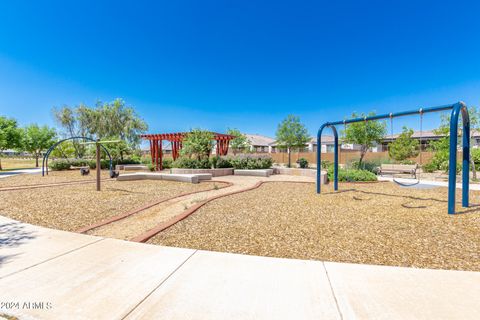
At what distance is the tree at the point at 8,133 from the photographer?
20353 millimetres

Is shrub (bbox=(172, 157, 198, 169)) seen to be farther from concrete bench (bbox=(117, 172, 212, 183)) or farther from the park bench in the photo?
the park bench

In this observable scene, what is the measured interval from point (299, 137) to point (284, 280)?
2894 centimetres

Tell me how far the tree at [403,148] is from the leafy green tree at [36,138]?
42.5m

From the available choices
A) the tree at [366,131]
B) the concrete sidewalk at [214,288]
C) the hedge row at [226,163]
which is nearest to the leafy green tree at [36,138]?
the hedge row at [226,163]

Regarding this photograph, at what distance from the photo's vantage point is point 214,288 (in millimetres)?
2631

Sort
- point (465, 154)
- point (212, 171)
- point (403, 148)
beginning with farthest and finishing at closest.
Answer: point (403, 148)
point (212, 171)
point (465, 154)

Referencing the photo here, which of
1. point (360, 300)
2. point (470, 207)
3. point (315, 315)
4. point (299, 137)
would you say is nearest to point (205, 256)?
point (315, 315)

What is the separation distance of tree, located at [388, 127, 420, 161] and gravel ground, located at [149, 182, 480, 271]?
23.8 meters

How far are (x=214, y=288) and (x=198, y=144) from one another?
14309mm

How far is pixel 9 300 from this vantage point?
243cm

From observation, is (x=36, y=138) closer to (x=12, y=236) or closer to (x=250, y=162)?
(x=250, y=162)

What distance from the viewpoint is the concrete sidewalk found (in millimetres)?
2250

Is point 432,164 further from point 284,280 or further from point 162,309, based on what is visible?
point 162,309

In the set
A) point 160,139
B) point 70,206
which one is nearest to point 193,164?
point 160,139
